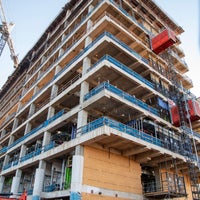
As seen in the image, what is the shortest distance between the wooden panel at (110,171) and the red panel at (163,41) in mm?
15211

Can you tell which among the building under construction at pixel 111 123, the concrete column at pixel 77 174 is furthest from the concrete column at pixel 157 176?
the concrete column at pixel 77 174

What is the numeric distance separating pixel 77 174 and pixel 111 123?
459cm

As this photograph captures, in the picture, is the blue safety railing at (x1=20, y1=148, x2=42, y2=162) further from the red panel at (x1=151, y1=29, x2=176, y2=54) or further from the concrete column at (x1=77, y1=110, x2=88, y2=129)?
the red panel at (x1=151, y1=29, x2=176, y2=54)

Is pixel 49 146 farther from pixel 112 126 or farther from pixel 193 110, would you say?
pixel 193 110

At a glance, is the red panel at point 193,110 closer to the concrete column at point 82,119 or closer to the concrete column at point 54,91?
the concrete column at point 82,119

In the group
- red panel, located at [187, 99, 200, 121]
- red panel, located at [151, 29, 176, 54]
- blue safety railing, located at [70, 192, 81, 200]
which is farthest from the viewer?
red panel, located at [151, 29, 176, 54]

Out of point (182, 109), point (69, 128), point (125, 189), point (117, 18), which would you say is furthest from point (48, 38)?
point (125, 189)

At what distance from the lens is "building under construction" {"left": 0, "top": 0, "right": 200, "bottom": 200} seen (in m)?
17.4

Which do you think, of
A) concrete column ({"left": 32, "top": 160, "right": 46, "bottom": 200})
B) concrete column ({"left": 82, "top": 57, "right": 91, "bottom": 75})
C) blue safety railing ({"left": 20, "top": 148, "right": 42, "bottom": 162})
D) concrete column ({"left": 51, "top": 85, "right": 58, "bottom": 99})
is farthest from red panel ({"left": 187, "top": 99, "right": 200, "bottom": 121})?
blue safety railing ({"left": 20, "top": 148, "right": 42, "bottom": 162})

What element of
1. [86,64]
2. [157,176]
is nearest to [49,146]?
[86,64]

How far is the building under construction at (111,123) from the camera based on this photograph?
17.4m

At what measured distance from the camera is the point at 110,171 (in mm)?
18062

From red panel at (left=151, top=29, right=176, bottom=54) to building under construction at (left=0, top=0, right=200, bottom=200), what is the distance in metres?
0.14

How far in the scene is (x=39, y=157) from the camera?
861 inches
